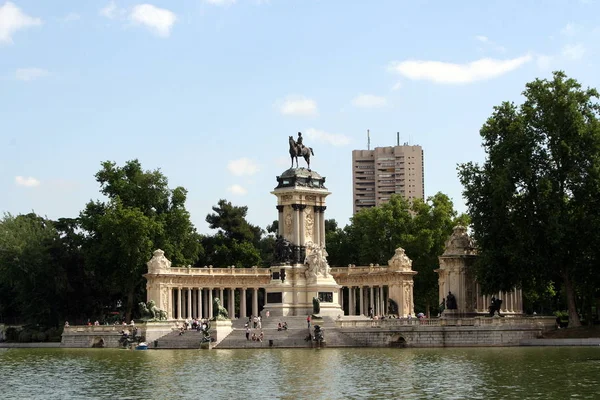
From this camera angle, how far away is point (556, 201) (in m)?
61.2

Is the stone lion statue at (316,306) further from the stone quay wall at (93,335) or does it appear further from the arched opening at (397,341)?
the stone quay wall at (93,335)

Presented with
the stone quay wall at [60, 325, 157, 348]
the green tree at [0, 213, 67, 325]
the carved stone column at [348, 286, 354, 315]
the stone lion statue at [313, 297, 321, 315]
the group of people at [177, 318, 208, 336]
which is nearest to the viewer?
the stone lion statue at [313, 297, 321, 315]

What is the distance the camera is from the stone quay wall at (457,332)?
59469 mm

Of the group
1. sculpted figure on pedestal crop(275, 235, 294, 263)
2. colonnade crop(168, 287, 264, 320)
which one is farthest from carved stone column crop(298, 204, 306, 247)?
colonnade crop(168, 287, 264, 320)

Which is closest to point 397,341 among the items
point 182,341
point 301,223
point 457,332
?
point 457,332

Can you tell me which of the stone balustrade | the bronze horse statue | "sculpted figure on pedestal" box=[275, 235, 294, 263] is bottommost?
the stone balustrade

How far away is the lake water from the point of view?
33.7 meters

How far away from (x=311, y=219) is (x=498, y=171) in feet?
60.3

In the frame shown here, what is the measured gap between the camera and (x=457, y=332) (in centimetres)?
6019

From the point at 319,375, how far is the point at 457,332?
70.1ft

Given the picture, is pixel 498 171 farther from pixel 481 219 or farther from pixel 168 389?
pixel 168 389

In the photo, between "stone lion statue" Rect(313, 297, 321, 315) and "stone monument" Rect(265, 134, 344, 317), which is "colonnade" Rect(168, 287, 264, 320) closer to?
"stone monument" Rect(265, 134, 344, 317)

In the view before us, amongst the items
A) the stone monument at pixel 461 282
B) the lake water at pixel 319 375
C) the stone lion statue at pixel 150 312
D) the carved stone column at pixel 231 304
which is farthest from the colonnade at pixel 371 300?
the lake water at pixel 319 375

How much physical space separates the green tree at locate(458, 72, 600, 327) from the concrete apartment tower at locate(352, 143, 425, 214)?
118062 mm
